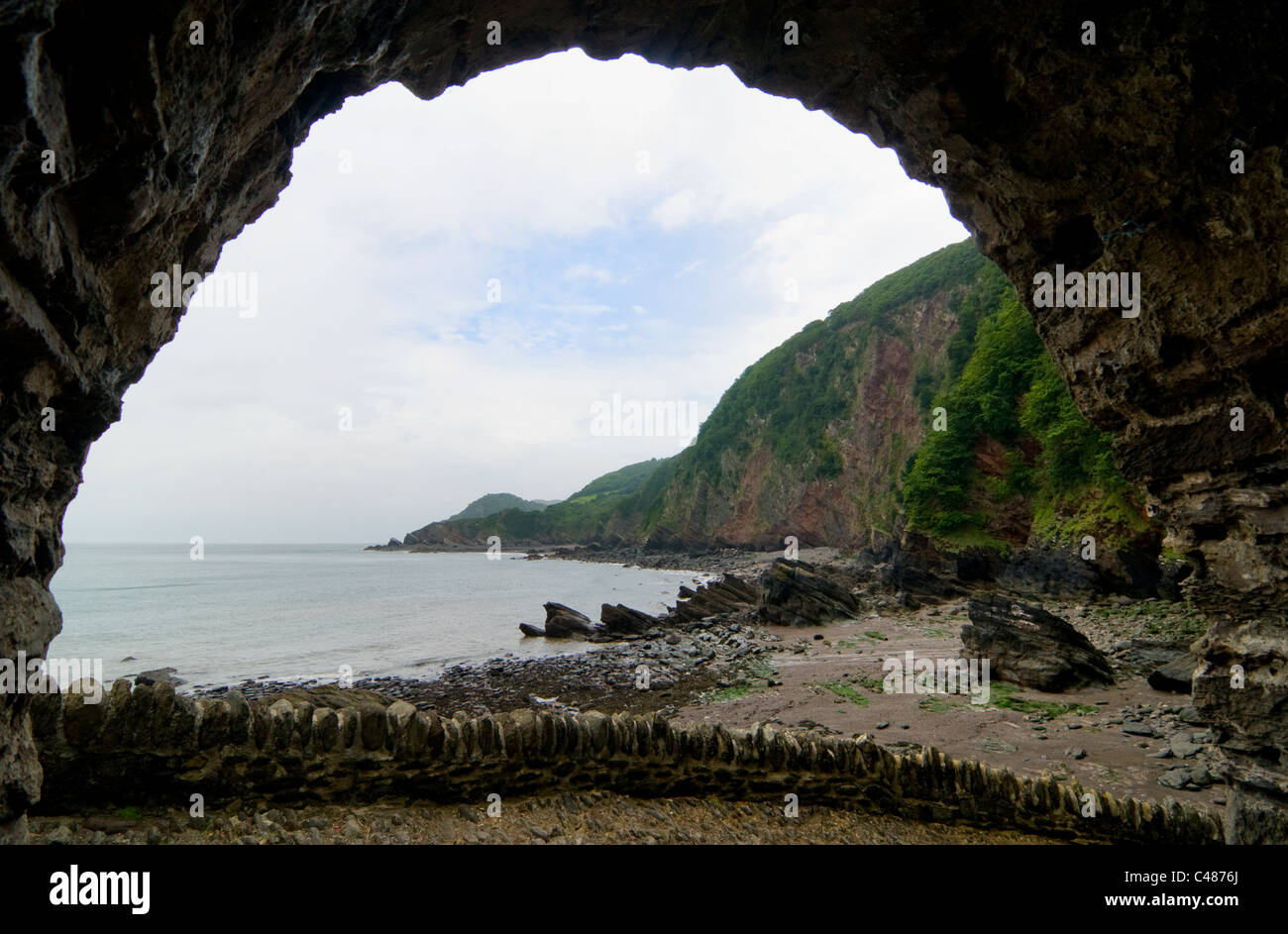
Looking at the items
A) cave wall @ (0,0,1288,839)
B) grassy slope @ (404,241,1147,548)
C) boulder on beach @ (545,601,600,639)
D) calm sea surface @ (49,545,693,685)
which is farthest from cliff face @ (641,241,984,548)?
cave wall @ (0,0,1288,839)

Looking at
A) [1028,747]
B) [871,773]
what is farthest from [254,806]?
[1028,747]

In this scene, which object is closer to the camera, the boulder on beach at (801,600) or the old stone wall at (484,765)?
the old stone wall at (484,765)

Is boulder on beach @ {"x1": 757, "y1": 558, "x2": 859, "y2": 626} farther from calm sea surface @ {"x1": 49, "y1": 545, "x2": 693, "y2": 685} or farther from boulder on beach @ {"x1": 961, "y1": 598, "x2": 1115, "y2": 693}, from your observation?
boulder on beach @ {"x1": 961, "y1": 598, "x2": 1115, "y2": 693}

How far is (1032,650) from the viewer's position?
13211 mm

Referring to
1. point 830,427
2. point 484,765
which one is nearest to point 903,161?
point 484,765

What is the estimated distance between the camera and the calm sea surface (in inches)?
938

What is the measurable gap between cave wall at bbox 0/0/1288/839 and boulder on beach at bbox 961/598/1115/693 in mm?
8188

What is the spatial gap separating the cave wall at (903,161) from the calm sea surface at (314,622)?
19.8m

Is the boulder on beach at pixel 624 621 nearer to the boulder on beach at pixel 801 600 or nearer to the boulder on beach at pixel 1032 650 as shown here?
the boulder on beach at pixel 801 600

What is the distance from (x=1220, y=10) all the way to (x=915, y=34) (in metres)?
2.09

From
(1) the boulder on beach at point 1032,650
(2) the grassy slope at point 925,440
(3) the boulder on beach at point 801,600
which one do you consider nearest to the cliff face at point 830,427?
(2) the grassy slope at point 925,440

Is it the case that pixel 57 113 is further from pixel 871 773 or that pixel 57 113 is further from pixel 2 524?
pixel 871 773

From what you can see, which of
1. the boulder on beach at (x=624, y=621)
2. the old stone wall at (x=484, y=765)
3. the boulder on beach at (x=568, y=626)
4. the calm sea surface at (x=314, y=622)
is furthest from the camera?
the boulder on beach at (x=568, y=626)

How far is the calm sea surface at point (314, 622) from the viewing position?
2383cm
